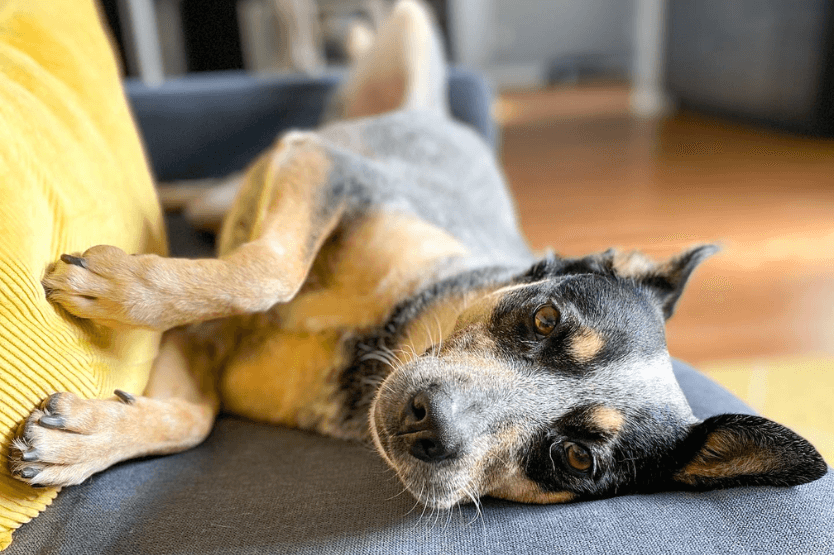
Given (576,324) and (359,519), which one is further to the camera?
(576,324)

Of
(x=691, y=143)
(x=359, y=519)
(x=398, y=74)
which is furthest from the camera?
(x=691, y=143)

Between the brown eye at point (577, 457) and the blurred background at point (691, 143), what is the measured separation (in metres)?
1.58

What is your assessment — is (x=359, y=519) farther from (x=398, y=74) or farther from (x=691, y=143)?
(x=691, y=143)

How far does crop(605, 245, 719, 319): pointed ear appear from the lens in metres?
1.75

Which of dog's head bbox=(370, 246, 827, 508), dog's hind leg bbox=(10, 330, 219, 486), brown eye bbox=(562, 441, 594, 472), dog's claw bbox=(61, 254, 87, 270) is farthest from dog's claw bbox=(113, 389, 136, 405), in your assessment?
brown eye bbox=(562, 441, 594, 472)

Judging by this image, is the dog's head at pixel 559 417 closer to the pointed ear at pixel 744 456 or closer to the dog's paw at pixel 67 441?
the pointed ear at pixel 744 456

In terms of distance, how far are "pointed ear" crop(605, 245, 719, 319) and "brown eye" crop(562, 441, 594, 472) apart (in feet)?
1.74

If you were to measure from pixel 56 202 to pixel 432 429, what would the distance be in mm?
876

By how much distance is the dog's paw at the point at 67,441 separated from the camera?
1123 millimetres

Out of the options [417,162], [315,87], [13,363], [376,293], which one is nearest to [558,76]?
[315,87]

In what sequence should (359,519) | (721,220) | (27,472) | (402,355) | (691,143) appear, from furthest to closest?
(691,143) → (721,220) → (402,355) → (359,519) → (27,472)

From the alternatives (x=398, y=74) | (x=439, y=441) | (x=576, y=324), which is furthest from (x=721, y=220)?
(x=439, y=441)

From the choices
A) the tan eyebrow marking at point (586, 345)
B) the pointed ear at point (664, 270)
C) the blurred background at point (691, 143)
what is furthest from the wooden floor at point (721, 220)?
the tan eyebrow marking at point (586, 345)

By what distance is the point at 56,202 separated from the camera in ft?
4.16
